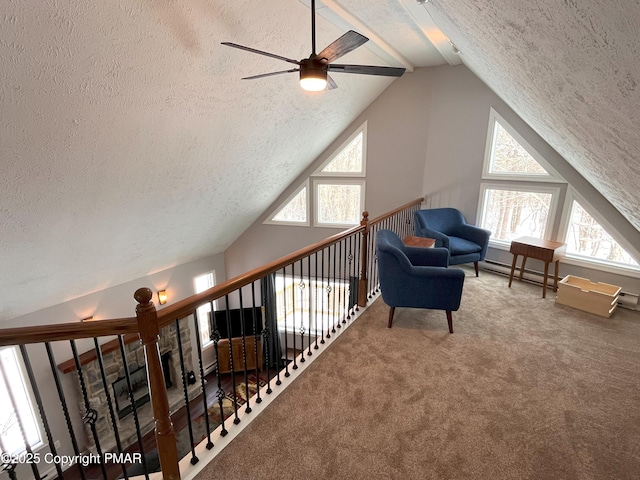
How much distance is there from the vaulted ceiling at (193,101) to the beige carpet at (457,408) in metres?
1.38

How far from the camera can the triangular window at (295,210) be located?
680 centimetres

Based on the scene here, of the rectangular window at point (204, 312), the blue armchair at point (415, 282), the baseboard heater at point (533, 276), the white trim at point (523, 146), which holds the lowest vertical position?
the rectangular window at point (204, 312)

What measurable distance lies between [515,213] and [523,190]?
1.18ft

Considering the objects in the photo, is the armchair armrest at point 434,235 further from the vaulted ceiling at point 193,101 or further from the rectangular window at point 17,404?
the rectangular window at point 17,404

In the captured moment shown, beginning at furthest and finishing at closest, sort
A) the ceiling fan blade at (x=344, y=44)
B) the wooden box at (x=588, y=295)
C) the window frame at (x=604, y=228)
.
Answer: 1. the window frame at (x=604, y=228)
2. the wooden box at (x=588, y=295)
3. the ceiling fan blade at (x=344, y=44)

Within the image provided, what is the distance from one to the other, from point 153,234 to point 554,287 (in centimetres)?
550

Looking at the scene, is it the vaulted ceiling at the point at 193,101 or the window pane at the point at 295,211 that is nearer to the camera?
the vaulted ceiling at the point at 193,101

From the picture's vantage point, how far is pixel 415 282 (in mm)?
3008

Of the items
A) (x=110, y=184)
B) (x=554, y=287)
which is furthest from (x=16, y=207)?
(x=554, y=287)

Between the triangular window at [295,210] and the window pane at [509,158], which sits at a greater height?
the window pane at [509,158]

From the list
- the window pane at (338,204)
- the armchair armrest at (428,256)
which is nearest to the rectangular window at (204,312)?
the window pane at (338,204)

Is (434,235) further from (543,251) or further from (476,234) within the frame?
(543,251)

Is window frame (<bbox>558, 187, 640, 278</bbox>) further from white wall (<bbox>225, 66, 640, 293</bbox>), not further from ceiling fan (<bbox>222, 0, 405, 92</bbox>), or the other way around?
ceiling fan (<bbox>222, 0, 405, 92</bbox>)

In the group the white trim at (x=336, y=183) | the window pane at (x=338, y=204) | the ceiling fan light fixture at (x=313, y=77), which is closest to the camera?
the ceiling fan light fixture at (x=313, y=77)
